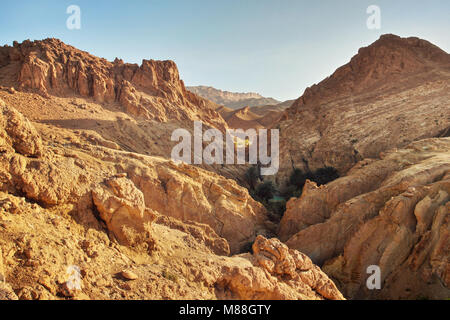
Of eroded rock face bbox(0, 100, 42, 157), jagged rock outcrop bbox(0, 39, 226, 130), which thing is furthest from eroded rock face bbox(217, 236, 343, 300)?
jagged rock outcrop bbox(0, 39, 226, 130)

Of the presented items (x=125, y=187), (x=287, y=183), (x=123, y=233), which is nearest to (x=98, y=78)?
(x=287, y=183)

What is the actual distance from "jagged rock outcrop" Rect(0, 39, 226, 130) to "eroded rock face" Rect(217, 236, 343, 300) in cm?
2204

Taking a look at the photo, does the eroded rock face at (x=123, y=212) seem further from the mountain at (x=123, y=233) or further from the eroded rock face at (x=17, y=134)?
the eroded rock face at (x=17, y=134)

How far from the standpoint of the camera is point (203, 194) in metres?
16.1

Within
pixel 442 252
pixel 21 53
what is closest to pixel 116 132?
pixel 21 53

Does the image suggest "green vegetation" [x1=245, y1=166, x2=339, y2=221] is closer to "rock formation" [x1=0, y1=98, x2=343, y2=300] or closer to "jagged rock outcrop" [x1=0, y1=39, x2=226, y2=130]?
"jagged rock outcrop" [x1=0, y1=39, x2=226, y2=130]

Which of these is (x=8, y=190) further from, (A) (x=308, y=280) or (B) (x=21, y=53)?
(B) (x=21, y=53)

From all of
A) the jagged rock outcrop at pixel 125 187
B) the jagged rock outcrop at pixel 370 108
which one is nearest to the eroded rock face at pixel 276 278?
the jagged rock outcrop at pixel 125 187

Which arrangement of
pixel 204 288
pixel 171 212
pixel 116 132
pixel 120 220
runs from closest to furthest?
pixel 204 288 < pixel 120 220 < pixel 171 212 < pixel 116 132

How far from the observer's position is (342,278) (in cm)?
1212

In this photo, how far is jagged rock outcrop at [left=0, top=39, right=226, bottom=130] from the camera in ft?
80.5

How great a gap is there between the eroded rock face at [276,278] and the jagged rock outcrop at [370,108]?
64.4ft

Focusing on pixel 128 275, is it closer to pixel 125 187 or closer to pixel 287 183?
pixel 125 187

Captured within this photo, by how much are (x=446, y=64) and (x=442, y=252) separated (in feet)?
102
